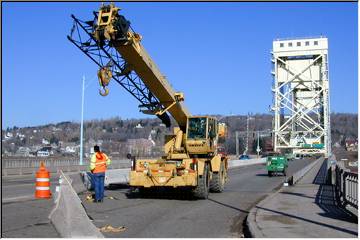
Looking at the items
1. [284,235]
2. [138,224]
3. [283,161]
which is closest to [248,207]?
[138,224]

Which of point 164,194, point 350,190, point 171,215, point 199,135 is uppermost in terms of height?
point 199,135

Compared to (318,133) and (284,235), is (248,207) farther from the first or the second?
(318,133)

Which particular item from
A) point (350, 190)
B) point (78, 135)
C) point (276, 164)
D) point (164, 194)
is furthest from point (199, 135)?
point (78, 135)

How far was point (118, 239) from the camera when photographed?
9.71 meters

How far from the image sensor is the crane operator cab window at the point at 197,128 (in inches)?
810

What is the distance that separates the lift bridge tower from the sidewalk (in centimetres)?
5947

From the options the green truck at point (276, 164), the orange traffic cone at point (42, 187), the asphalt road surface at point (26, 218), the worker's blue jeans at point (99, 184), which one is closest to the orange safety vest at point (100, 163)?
the worker's blue jeans at point (99, 184)

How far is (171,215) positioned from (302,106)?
65.4 metres

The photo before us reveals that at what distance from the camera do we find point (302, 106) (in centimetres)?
7656

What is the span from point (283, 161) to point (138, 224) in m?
28.8

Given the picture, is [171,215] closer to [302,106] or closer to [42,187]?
[42,187]

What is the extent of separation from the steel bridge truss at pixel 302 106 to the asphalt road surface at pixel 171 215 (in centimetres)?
5679

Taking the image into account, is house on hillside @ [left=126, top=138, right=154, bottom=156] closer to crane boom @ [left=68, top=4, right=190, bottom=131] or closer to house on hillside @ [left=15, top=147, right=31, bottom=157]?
crane boom @ [left=68, top=4, right=190, bottom=131]

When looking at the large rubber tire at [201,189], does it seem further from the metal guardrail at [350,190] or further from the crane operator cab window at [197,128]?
the metal guardrail at [350,190]
